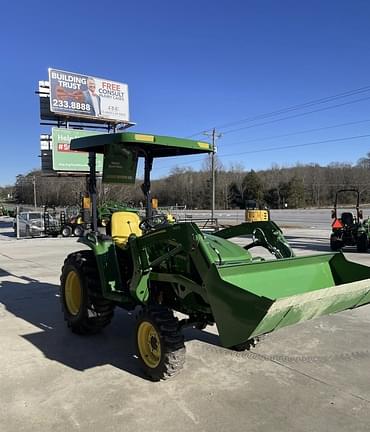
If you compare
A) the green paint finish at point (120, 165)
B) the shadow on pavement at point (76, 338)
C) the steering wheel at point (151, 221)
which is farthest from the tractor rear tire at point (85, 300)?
the green paint finish at point (120, 165)

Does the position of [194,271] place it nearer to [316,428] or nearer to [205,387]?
[205,387]

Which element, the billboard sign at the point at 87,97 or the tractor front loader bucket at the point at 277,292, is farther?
the billboard sign at the point at 87,97

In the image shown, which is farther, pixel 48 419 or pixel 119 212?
pixel 119 212

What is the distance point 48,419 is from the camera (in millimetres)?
3383

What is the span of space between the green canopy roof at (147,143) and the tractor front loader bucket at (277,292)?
164 cm

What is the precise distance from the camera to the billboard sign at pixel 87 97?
32312mm

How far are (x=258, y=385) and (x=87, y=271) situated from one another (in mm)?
2503

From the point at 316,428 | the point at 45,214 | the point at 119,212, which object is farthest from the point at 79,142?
the point at 45,214

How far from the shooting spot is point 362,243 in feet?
45.2

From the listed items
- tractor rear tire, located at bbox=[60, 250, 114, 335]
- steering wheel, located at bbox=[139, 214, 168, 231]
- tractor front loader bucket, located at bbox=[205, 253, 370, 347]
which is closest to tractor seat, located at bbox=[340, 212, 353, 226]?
tractor front loader bucket, located at bbox=[205, 253, 370, 347]

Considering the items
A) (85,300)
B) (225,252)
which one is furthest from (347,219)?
(85,300)

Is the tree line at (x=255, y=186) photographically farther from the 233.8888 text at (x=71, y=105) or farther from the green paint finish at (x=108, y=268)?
the green paint finish at (x=108, y=268)

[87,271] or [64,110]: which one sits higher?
[64,110]

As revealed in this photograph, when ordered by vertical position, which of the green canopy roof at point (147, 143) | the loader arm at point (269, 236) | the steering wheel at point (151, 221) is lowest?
the loader arm at point (269, 236)
